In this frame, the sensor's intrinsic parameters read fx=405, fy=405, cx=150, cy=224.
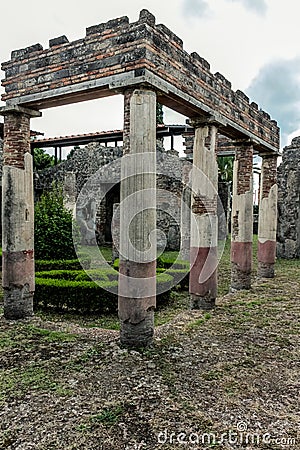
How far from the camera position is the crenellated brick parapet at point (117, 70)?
593 centimetres

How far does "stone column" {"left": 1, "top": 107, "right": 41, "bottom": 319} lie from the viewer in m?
7.43

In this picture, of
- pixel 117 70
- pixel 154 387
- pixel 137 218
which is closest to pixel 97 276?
pixel 137 218

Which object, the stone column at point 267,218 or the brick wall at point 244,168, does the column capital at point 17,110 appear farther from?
the stone column at point 267,218

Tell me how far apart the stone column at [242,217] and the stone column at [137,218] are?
15.7ft

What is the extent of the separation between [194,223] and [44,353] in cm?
399

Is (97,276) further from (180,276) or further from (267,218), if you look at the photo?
(267,218)

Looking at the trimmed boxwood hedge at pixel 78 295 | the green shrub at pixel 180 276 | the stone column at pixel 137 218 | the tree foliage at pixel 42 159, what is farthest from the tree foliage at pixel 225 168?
the stone column at pixel 137 218

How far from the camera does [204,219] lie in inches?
326

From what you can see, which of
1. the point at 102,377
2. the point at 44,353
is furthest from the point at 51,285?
the point at 102,377

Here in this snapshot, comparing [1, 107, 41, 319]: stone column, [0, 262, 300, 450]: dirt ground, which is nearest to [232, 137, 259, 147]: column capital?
[0, 262, 300, 450]: dirt ground

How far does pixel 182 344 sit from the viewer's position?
633cm

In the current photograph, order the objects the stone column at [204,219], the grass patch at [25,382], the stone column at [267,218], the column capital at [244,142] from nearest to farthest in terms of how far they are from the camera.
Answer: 1. the grass patch at [25,382]
2. the stone column at [204,219]
3. the column capital at [244,142]
4. the stone column at [267,218]

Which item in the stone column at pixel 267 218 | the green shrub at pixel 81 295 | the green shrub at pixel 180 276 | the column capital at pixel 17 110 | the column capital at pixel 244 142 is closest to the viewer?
the column capital at pixel 17 110

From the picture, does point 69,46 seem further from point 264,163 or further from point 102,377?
point 264,163
